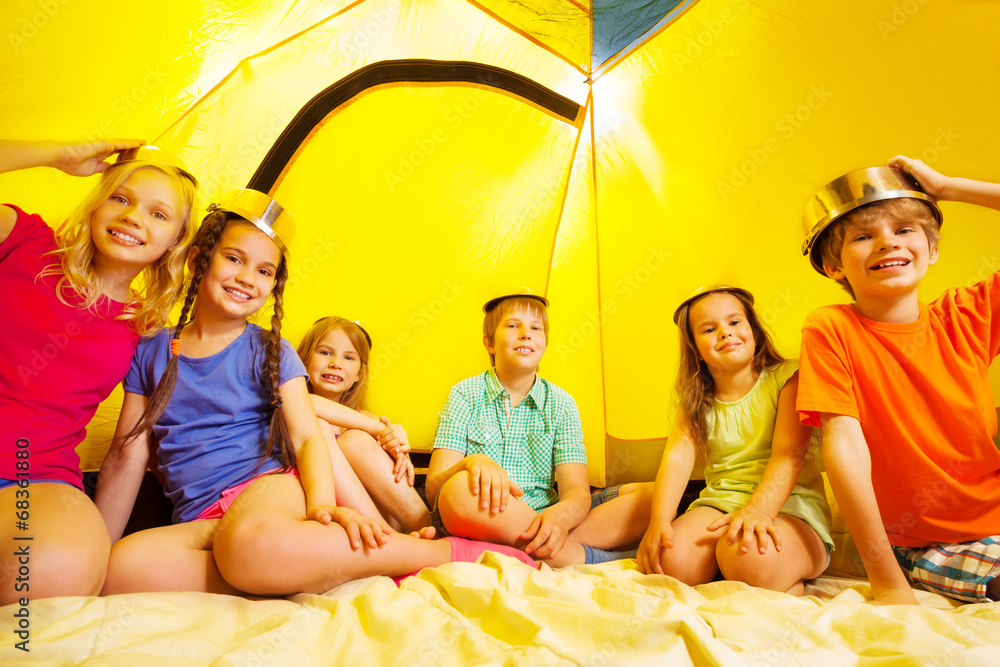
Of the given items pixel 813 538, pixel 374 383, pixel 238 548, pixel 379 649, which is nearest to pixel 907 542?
pixel 813 538

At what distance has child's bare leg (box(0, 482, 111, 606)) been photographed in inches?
27.5

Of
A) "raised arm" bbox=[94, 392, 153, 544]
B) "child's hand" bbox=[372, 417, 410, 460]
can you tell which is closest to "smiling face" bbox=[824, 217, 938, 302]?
"child's hand" bbox=[372, 417, 410, 460]

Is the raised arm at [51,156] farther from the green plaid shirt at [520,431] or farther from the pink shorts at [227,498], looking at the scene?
the green plaid shirt at [520,431]

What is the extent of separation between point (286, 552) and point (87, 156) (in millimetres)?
684

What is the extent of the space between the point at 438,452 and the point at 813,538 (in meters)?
0.69

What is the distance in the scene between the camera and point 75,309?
90 centimetres

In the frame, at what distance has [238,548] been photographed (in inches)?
31.3

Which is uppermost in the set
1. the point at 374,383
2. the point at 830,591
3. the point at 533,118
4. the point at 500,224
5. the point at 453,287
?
the point at 533,118

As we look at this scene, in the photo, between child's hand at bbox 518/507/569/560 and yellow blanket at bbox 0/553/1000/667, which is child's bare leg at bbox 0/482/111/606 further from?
child's hand at bbox 518/507/569/560

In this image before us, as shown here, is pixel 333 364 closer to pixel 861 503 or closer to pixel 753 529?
pixel 753 529

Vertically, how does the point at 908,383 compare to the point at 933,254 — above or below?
below

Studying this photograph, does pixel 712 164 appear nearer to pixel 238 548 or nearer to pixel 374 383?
pixel 374 383

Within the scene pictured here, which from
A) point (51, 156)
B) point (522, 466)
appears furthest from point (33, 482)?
point (522, 466)

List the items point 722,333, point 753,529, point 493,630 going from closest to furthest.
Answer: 1. point 493,630
2. point 753,529
3. point 722,333
